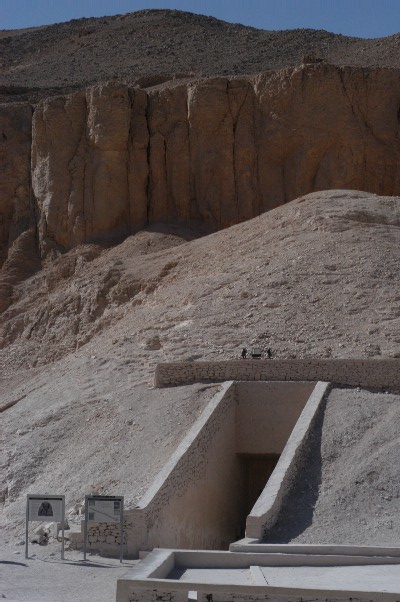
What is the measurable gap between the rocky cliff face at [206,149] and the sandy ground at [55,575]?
2137 cm

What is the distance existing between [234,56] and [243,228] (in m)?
27.9

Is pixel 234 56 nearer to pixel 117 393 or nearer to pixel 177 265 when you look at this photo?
pixel 177 265

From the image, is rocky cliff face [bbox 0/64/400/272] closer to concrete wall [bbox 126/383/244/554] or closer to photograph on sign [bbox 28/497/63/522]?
concrete wall [bbox 126/383/244/554]

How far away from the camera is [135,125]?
37.0 m

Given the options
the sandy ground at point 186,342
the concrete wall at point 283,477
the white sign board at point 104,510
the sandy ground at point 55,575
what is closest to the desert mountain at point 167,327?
the sandy ground at point 186,342

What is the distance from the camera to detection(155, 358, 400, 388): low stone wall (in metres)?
20.0

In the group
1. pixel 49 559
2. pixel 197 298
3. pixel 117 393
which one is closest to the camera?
pixel 49 559

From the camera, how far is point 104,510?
48.5 ft

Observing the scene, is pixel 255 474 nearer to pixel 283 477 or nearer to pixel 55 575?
pixel 283 477

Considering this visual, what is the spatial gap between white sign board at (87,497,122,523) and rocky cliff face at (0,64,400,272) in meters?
21.5

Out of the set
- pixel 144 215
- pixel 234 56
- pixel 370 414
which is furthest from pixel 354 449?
pixel 234 56

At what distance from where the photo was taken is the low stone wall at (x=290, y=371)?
2000cm

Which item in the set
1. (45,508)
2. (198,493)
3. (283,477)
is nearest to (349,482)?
(283,477)

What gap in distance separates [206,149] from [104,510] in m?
23.0
